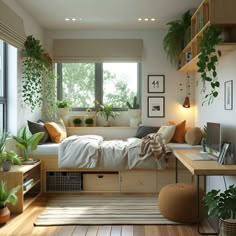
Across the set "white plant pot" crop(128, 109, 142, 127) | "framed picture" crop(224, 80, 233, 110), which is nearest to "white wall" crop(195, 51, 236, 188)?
"framed picture" crop(224, 80, 233, 110)

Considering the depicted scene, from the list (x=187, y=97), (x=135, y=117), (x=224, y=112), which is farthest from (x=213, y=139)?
(x=135, y=117)

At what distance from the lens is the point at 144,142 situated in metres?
4.50

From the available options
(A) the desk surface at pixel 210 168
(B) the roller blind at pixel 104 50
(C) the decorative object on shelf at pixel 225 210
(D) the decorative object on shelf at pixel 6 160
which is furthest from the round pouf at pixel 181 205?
(B) the roller blind at pixel 104 50

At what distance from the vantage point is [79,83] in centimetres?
595

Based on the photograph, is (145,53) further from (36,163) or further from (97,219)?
(97,219)

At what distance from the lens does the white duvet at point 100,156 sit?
4.46m

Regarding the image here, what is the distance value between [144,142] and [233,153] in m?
1.40

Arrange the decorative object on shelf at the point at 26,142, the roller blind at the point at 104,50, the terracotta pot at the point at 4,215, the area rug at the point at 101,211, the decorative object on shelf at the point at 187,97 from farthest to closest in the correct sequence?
the roller blind at the point at 104,50 → the decorative object on shelf at the point at 187,97 → the decorative object on shelf at the point at 26,142 → the area rug at the point at 101,211 → the terracotta pot at the point at 4,215

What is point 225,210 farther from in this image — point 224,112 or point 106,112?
point 106,112

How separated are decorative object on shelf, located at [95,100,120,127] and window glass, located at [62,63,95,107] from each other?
21 cm

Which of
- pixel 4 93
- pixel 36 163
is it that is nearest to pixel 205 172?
pixel 36 163

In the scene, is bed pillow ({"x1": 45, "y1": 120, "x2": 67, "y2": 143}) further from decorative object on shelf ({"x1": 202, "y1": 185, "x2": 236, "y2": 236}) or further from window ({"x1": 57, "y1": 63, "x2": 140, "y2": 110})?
decorative object on shelf ({"x1": 202, "y1": 185, "x2": 236, "y2": 236})

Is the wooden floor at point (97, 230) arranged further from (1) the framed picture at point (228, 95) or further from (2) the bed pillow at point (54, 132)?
(2) the bed pillow at point (54, 132)

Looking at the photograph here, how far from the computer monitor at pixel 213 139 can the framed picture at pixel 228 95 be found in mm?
252
